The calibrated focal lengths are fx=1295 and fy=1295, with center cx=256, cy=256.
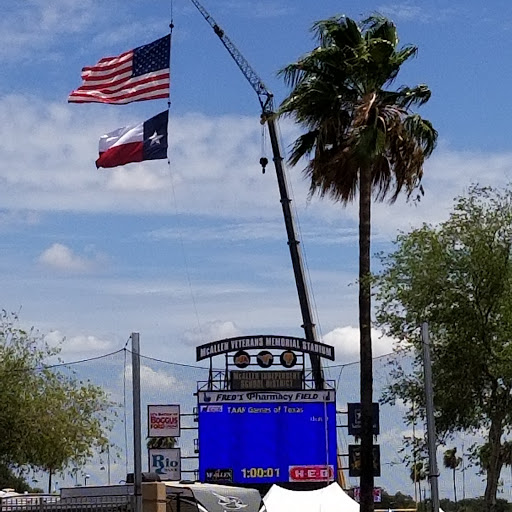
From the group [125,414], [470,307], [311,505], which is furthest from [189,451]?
[125,414]

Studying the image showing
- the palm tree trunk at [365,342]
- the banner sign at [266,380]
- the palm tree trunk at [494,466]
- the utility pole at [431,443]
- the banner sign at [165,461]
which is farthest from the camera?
the banner sign at [165,461]

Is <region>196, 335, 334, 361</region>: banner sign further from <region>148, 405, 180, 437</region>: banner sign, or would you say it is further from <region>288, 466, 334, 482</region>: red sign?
<region>288, 466, 334, 482</region>: red sign

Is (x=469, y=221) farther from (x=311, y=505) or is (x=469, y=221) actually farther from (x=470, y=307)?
(x=311, y=505)

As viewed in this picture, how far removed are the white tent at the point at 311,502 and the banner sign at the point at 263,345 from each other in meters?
11.2

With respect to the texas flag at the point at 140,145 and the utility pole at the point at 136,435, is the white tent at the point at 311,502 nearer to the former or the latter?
the texas flag at the point at 140,145

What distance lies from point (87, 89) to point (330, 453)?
22.6 metres

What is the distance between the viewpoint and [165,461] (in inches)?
2031

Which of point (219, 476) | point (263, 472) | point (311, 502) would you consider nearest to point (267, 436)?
point (263, 472)

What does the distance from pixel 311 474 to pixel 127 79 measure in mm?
22072

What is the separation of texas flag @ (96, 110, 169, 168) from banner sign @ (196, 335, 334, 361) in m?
19.5

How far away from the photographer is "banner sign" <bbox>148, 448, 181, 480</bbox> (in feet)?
166

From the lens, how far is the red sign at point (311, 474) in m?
49.2

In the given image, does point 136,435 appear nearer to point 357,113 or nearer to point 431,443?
point 431,443

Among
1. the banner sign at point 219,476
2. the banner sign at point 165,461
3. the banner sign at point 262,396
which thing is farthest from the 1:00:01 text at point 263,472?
the banner sign at point 165,461
